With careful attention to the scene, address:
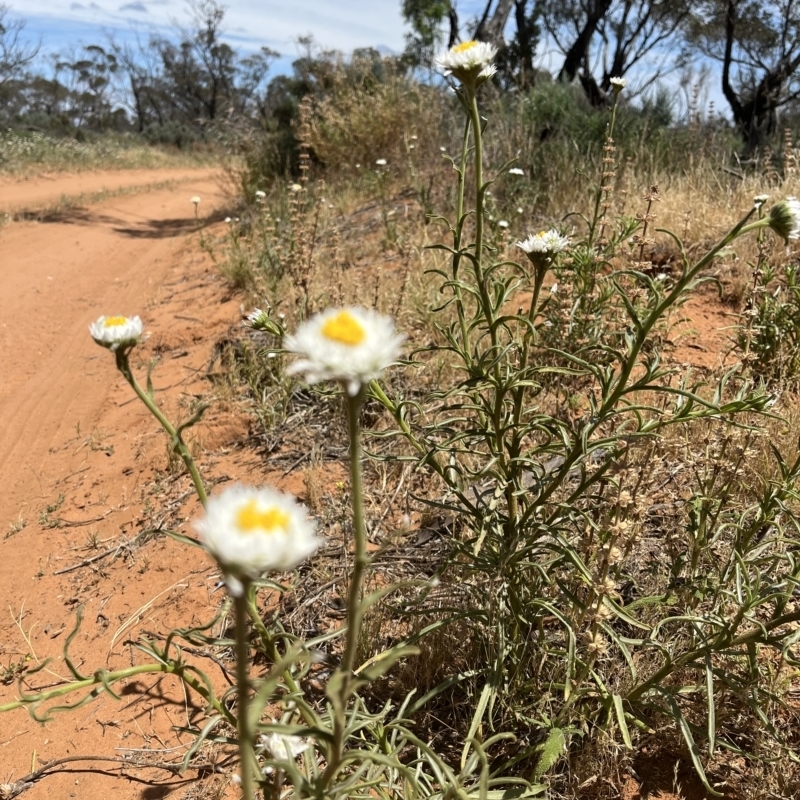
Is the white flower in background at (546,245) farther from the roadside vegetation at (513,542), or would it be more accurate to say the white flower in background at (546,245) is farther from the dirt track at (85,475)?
the dirt track at (85,475)

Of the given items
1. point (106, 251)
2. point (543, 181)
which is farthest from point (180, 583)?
point (106, 251)

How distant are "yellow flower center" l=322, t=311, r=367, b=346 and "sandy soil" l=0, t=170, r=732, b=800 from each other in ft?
3.72

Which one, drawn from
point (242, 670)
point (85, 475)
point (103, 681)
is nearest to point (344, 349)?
point (242, 670)

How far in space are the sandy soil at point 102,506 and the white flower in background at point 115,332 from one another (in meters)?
0.91

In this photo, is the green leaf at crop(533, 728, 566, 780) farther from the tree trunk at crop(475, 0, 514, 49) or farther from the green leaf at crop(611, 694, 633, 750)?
the tree trunk at crop(475, 0, 514, 49)

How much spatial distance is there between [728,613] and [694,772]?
0.45m

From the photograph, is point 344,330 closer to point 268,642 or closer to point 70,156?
point 268,642

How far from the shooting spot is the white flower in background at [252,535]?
76 cm

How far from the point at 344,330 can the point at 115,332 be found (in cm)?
60

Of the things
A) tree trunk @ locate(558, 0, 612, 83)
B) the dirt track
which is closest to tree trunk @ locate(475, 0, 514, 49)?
tree trunk @ locate(558, 0, 612, 83)

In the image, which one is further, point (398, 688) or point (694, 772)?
point (398, 688)

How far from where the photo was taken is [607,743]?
170 cm

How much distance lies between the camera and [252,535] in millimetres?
775

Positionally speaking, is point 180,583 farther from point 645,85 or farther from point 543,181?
point 645,85
